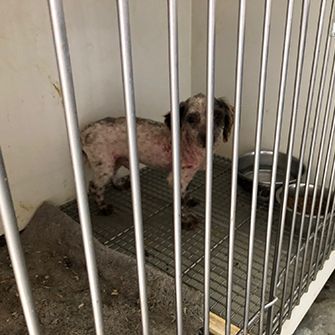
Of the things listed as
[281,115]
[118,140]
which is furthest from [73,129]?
[118,140]

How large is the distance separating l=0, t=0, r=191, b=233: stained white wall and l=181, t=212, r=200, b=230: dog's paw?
0.54 metres

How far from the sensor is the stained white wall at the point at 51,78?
140 cm

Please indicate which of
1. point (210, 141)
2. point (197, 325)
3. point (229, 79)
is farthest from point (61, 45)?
point (229, 79)

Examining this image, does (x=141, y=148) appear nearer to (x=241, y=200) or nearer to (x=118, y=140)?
(x=118, y=140)

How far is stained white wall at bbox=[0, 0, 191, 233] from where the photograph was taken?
140cm

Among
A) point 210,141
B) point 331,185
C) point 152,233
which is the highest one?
point 210,141

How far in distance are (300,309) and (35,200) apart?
1.11 meters

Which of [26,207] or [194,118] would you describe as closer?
[194,118]

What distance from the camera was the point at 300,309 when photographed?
51.3 inches

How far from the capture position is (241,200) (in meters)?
1.79

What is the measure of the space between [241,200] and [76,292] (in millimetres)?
878

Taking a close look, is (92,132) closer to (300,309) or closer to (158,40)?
(158,40)

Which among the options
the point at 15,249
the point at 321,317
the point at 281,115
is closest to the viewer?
the point at 15,249

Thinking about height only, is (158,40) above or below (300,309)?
above
